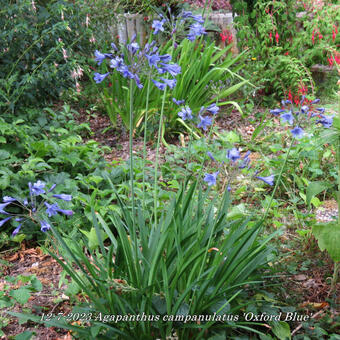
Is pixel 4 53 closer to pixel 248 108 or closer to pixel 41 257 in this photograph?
pixel 41 257

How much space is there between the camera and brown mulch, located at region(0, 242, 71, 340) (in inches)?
71.6

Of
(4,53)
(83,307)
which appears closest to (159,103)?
(4,53)

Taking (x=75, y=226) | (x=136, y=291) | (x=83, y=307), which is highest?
(x=136, y=291)

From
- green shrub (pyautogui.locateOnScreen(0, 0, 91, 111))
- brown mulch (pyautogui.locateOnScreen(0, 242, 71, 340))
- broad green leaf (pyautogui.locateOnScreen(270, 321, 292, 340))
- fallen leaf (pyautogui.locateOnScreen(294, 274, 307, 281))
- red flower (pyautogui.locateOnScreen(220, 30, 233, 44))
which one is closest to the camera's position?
broad green leaf (pyautogui.locateOnScreen(270, 321, 292, 340))

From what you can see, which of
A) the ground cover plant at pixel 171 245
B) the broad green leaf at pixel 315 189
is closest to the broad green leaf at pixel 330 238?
the ground cover plant at pixel 171 245

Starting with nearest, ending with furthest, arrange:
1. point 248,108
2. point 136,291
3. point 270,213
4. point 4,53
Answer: point 136,291
point 270,213
point 4,53
point 248,108

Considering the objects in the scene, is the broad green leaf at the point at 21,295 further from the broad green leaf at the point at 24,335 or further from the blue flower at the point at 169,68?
the blue flower at the point at 169,68

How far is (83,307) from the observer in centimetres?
163

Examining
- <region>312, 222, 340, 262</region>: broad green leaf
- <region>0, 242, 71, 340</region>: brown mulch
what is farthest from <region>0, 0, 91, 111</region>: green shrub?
<region>312, 222, 340, 262</region>: broad green leaf

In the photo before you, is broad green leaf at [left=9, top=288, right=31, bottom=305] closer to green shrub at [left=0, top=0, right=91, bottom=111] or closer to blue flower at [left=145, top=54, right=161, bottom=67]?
blue flower at [left=145, top=54, right=161, bottom=67]

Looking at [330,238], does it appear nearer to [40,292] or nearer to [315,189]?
[315,189]

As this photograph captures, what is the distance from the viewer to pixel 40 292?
2.10 meters

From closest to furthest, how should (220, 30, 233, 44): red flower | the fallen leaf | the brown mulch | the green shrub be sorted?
the brown mulch, the fallen leaf, the green shrub, (220, 30, 233, 44): red flower

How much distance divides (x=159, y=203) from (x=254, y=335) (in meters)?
1.16
